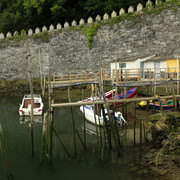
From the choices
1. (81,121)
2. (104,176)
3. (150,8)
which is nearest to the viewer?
(104,176)

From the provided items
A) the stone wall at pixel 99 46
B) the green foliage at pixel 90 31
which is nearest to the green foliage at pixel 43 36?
the stone wall at pixel 99 46

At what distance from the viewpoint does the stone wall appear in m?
19.4

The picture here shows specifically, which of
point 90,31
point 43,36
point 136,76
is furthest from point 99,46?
point 43,36

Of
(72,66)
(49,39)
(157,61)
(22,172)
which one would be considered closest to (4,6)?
(49,39)

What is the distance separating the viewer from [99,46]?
22922 millimetres

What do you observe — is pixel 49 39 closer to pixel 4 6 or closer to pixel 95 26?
pixel 95 26

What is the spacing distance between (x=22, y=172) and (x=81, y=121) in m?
7.01

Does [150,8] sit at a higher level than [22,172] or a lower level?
higher

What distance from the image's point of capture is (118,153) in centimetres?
912

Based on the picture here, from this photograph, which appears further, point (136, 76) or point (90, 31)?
point (90, 31)

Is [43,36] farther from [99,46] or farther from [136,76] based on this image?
A: [136,76]

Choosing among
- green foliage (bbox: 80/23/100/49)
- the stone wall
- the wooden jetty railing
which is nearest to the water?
the wooden jetty railing

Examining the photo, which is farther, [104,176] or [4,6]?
[4,6]

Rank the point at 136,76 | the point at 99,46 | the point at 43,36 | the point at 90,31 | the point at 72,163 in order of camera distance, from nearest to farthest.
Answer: the point at 72,163 < the point at 136,76 < the point at 99,46 < the point at 90,31 < the point at 43,36
